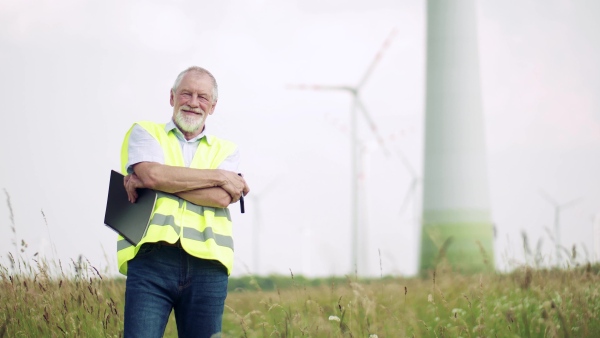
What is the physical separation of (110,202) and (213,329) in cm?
94

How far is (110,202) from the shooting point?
427cm

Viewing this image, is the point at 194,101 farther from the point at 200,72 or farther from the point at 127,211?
the point at 127,211

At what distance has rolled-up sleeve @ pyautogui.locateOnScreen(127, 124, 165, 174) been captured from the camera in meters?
4.18

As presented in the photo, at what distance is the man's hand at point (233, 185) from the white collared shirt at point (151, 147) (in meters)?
0.11

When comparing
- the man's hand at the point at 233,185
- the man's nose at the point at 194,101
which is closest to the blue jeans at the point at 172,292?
the man's hand at the point at 233,185

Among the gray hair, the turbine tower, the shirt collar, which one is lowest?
the shirt collar

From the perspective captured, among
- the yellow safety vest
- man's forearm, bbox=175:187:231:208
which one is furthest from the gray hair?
man's forearm, bbox=175:187:231:208

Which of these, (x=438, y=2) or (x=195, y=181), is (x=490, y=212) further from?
(x=195, y=181)

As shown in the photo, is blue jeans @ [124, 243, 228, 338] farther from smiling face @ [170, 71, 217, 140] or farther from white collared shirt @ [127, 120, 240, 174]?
smiling face @ [170, 71, 217, 140]

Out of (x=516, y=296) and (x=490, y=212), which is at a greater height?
(x=490, y=212)

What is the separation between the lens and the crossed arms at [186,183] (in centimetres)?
410

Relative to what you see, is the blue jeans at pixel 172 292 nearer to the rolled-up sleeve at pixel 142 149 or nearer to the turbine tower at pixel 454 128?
the rolled-up sleeve at pixel 142 149

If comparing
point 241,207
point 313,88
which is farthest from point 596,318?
point 313,88

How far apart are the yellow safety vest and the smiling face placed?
0.13 meters
